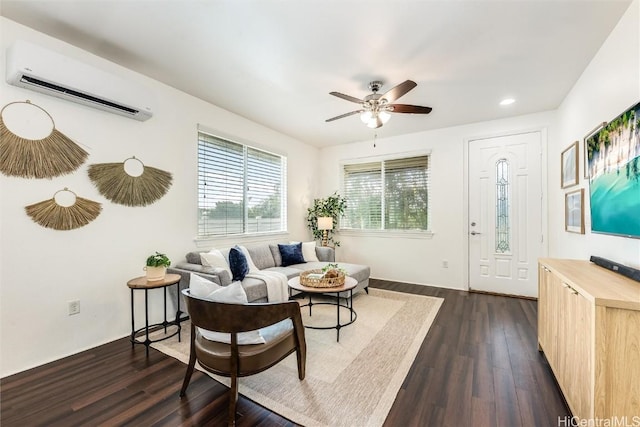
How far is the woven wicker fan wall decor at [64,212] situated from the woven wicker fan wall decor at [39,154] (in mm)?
201

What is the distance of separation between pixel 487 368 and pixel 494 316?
1.36 metres

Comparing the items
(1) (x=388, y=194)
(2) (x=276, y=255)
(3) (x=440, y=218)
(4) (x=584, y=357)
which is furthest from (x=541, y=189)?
(2) (x=276, y=255)

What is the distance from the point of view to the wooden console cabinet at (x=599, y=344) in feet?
4.02

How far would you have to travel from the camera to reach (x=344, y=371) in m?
2.18

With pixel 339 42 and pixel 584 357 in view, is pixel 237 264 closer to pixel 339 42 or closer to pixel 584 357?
pixel 339 42

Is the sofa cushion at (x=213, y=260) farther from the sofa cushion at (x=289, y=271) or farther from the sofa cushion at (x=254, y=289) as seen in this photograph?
the sofa cushion at (x=289, y=271)

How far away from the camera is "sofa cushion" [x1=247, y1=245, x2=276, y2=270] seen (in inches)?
157

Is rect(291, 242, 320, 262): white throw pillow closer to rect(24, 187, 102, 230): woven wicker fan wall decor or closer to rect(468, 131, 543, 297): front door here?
rect(468, 131, 543, 297): front door

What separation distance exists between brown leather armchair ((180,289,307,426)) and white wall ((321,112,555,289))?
3.47 metres

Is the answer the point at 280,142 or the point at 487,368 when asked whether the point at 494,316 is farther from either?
the point at 280,142

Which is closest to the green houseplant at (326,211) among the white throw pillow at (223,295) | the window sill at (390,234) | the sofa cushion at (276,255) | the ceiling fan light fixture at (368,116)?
the window sill at (390,234)

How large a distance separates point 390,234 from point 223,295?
12.8 feet

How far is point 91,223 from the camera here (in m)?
2.59

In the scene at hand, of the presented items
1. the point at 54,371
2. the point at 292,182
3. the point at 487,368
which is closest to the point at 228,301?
the point at 54,371
